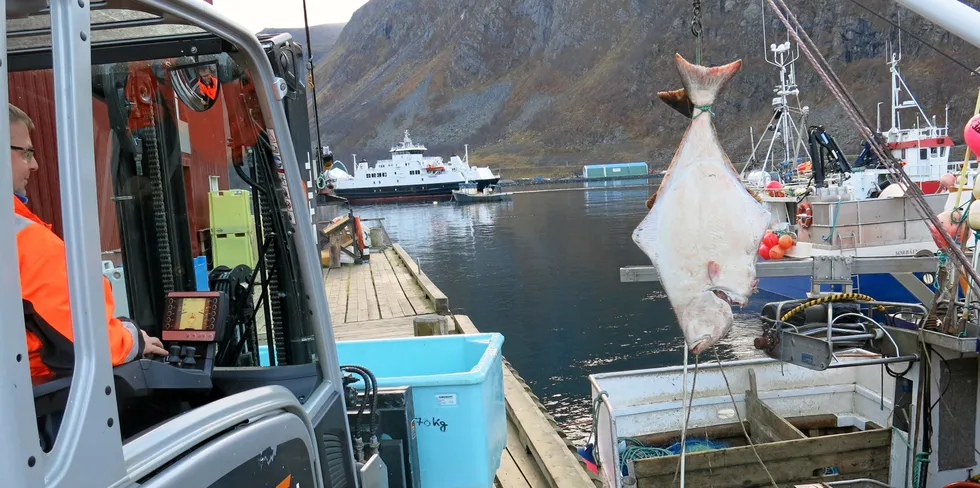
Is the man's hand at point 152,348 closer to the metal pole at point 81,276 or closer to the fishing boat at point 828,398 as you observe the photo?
the metal pole at point 81,276

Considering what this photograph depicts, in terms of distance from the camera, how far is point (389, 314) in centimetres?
930

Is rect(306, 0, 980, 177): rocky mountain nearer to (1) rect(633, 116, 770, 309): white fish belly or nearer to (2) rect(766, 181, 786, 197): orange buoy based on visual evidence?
(2) rect(766, 181, 786, 197): orange buoy

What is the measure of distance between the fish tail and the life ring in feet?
47.9

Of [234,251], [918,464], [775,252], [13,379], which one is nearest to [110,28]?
[13,379]

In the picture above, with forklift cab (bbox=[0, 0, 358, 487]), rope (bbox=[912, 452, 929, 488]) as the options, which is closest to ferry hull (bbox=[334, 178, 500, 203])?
rope (bbox=[912, 452, 929, 488])

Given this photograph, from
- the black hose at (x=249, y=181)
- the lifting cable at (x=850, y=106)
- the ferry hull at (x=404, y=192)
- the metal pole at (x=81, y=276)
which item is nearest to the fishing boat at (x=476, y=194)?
the ferry hull at (x=404, y=192)

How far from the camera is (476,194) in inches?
2312

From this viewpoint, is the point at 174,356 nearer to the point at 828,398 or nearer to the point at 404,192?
the point at 828,398

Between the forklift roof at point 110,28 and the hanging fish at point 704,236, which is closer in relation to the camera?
the forklift roof at point 110,28

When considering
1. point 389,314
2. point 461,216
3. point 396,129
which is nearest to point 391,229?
point 461,216

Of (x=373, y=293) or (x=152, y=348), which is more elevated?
(x=152, y=348)

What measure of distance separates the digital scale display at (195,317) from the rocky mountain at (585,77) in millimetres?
82556

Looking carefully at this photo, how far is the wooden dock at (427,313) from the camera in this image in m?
→ 4.59

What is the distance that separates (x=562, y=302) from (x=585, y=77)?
117136 mm
